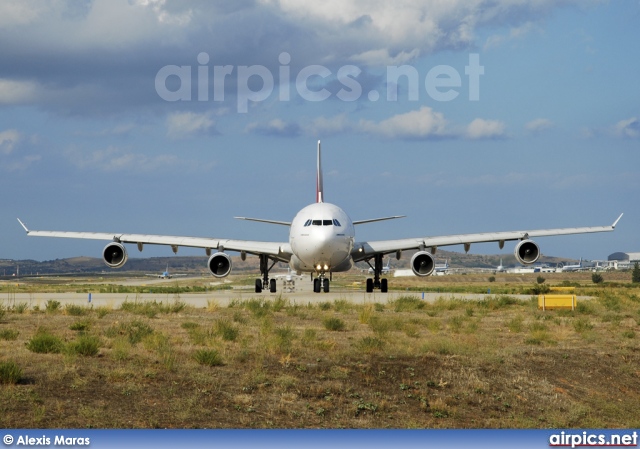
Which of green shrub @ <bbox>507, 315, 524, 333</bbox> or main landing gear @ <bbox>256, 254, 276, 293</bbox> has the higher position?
main landing gear @ <bbox>256, 254, 276, 293</bbox>

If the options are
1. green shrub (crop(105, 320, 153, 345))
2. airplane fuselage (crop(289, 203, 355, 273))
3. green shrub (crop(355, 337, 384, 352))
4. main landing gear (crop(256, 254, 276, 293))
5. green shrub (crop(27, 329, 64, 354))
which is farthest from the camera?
main landing gear (crop(256, 254, 276, 293))

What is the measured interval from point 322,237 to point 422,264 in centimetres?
711

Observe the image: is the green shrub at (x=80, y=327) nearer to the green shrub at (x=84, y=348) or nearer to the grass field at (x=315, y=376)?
the grass field at (x=315, y=376)

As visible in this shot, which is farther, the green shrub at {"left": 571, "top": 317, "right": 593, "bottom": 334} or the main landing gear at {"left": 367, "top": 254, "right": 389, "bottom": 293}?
the main landing gear at {"left": 367, "top": 254, "right": 389, "bottom": 293}

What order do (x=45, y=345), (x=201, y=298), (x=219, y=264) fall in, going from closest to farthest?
(x=45, y=345)
(x=201, y=298)
(x=219, y=264)

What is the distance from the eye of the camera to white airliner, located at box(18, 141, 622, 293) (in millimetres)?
41688

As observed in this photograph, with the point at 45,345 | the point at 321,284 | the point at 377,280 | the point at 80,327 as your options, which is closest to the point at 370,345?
the point at 45,345

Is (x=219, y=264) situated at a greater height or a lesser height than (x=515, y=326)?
greater

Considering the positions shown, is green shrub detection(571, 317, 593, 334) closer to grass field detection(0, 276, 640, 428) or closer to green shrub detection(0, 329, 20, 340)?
grass field detection(0, 276, 640, 428)

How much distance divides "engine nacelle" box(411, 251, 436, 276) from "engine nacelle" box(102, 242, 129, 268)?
15.5 meters

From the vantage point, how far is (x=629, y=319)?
30.8m

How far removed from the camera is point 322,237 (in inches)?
1607

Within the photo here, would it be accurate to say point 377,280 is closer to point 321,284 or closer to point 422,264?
point 321,284

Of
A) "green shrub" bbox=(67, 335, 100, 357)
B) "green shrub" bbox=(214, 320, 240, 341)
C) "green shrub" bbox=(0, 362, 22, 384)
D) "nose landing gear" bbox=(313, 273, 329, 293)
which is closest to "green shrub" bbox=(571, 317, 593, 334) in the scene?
"green shrub" bbox=(214, 320, 240, 341)
